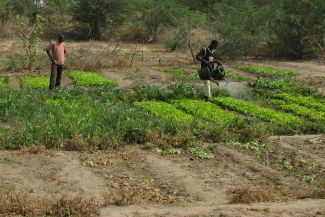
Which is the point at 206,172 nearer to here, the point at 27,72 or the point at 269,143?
the point at 269,143

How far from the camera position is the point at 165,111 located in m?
15.4

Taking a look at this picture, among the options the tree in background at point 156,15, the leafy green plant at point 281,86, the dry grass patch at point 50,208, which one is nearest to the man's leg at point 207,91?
the leafy green plant at point 281,86

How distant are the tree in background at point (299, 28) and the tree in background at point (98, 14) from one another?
11598mm

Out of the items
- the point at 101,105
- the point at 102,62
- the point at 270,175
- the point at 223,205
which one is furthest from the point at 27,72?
the point at 223,205

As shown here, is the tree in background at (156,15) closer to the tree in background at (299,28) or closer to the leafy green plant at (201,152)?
the tree in background at (299,28)

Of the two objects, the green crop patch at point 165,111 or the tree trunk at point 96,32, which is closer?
the green crop patch at point 165,111

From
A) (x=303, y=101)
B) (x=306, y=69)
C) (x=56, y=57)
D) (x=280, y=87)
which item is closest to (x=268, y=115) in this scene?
(x=303, y=101)

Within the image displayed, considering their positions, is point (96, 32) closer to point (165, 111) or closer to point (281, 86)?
point (281, 86)

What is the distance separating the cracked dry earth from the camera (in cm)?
777

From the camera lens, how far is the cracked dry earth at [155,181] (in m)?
7.77

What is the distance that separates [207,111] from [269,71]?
9589mm

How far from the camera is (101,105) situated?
49.6ft

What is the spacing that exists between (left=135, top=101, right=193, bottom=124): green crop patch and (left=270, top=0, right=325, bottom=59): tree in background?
50.0 feet

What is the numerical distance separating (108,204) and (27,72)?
15.7 metres
